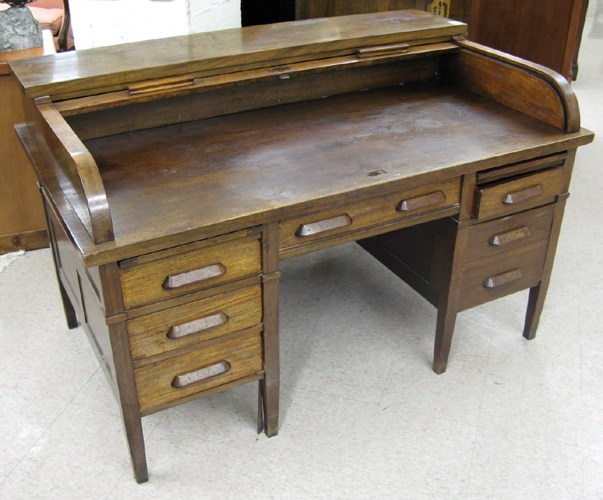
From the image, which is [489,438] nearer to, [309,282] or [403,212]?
[403,212]

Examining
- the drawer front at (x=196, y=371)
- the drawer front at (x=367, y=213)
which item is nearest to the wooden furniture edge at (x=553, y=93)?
the drawer front at (x=367, y=213)

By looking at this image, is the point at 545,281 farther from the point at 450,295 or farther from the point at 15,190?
the point at 15,190

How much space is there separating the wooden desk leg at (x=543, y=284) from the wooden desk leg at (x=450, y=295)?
376 millimetres

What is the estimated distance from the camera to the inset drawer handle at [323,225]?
1.72 meters

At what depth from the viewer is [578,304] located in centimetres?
267

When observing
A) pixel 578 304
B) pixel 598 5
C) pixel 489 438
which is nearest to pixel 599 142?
pixel 578 304

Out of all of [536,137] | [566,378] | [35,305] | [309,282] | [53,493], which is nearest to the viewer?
[53,493]

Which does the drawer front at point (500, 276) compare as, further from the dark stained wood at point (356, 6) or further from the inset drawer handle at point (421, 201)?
the dark stained wood at point (356, 6)

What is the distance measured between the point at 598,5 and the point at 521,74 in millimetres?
6429

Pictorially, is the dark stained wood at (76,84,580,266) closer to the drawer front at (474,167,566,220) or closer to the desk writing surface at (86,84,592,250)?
the desk writing surface at (86,84,592,250)

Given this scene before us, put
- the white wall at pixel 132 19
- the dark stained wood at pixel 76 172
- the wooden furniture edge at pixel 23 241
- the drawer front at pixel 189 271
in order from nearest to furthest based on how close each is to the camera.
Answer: the dark stained wood at pixel 76 172 → the drawer front at pixel 189 271 → the white wall at pixel 132 19 → the wooden furniture edge at pixel 23 241

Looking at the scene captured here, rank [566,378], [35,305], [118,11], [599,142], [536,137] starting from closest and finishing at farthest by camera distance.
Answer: [536,137] < [566,378] < [118,11] < [35,305] < [599,142]

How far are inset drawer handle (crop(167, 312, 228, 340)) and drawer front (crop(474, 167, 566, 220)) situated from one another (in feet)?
2.79

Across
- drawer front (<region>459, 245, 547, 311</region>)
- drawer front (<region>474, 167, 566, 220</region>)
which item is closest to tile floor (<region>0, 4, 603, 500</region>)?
drawer front (<region>459, 245, 547, 311</region>)
